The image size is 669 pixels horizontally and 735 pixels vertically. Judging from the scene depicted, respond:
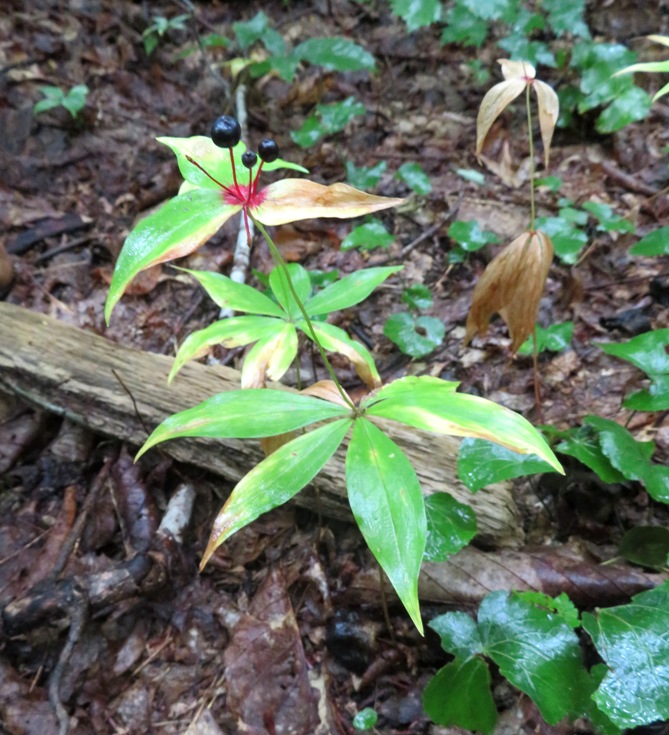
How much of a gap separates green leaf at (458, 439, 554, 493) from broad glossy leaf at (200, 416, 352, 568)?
0.53 meters

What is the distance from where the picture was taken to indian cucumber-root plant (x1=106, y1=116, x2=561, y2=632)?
1.03 m

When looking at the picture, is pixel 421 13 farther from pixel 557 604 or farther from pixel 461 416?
pixel 557 604

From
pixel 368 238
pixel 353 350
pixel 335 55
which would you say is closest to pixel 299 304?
pixel 353 350

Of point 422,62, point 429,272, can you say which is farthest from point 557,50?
point 429,272

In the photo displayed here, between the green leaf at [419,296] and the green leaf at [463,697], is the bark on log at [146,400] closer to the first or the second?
the green leaf at [463,697]

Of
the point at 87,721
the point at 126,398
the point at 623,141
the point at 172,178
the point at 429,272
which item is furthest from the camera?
the point at 172,178

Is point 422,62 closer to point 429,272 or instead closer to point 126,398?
point 429,272

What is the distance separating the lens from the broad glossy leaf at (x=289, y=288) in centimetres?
182

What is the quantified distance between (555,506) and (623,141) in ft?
9.48

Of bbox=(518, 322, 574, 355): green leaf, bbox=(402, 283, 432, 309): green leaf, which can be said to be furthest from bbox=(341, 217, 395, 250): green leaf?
bbox=(518, 322, 574, 355): green leaf

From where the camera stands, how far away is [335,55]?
3826 mm

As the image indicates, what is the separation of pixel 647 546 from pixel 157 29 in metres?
5.50

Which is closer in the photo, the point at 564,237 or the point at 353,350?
the point at 353,350

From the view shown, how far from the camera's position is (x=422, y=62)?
4562 mm
